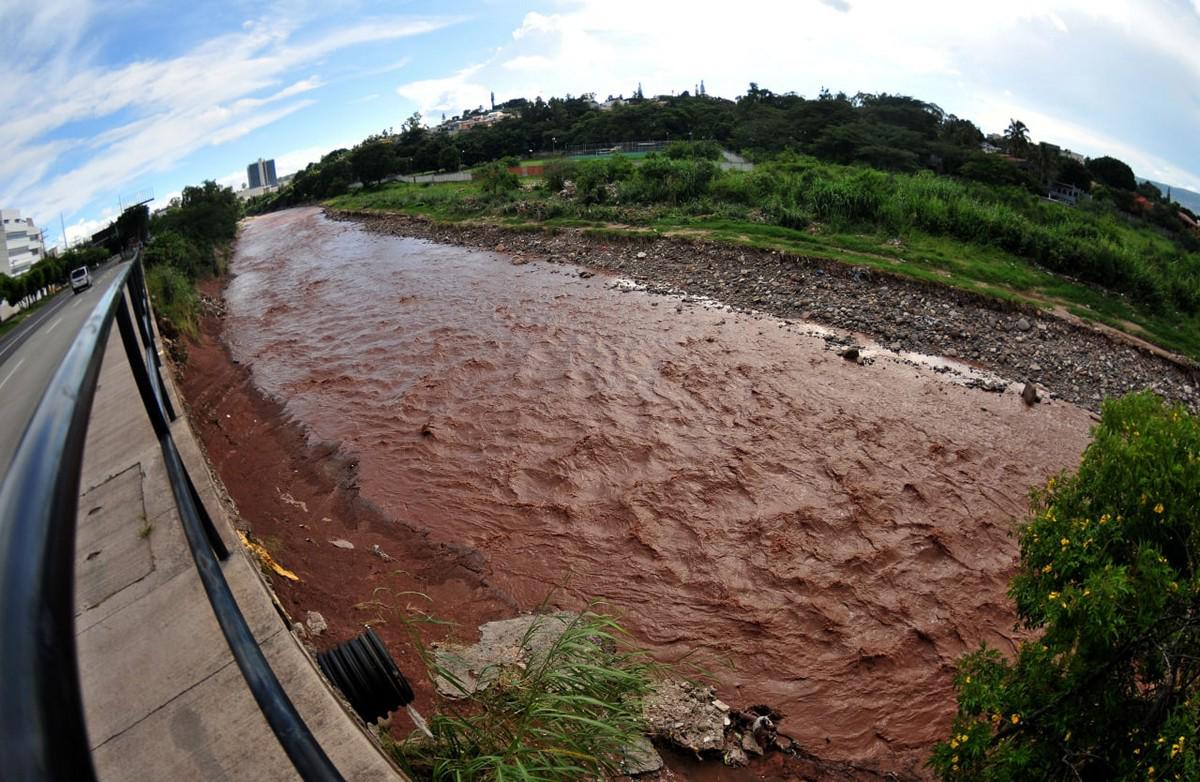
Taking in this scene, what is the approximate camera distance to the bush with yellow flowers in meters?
2.78

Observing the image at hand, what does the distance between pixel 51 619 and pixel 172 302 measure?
1807cm

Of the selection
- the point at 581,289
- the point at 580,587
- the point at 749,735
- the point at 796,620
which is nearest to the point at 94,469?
the point at 580,587

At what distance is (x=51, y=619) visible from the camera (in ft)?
2.52

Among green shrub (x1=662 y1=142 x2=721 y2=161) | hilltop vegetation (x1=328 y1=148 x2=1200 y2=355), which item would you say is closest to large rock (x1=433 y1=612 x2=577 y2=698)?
hilltop vegetation (x1=328 y1=148 x2=1200 y2=355)

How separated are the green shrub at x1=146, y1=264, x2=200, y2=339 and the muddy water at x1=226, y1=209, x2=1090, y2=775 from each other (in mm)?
1232

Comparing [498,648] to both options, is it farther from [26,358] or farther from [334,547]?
[26,358]

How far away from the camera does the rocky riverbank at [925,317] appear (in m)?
11.9

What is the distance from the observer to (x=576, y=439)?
920 cm

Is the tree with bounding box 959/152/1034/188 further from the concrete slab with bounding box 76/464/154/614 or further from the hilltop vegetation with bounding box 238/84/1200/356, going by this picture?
the concrete slab with bounding box 76/464/154/614

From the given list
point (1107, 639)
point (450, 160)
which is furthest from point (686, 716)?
point (450, 160)

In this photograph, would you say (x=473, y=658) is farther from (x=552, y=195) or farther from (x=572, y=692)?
(x=552, y=195)

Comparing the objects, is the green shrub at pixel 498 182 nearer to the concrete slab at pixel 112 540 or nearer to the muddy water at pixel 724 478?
the muddy water at pixel 724 478

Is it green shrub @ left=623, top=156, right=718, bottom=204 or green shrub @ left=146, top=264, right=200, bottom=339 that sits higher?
green shrub @ left=623, top=156, right=718, bottom=204

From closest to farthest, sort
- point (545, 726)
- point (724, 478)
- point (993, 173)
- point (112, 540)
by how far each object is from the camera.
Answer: point (545, 726) → point (112, 540) → point (724, 478) → point (993, 173)
